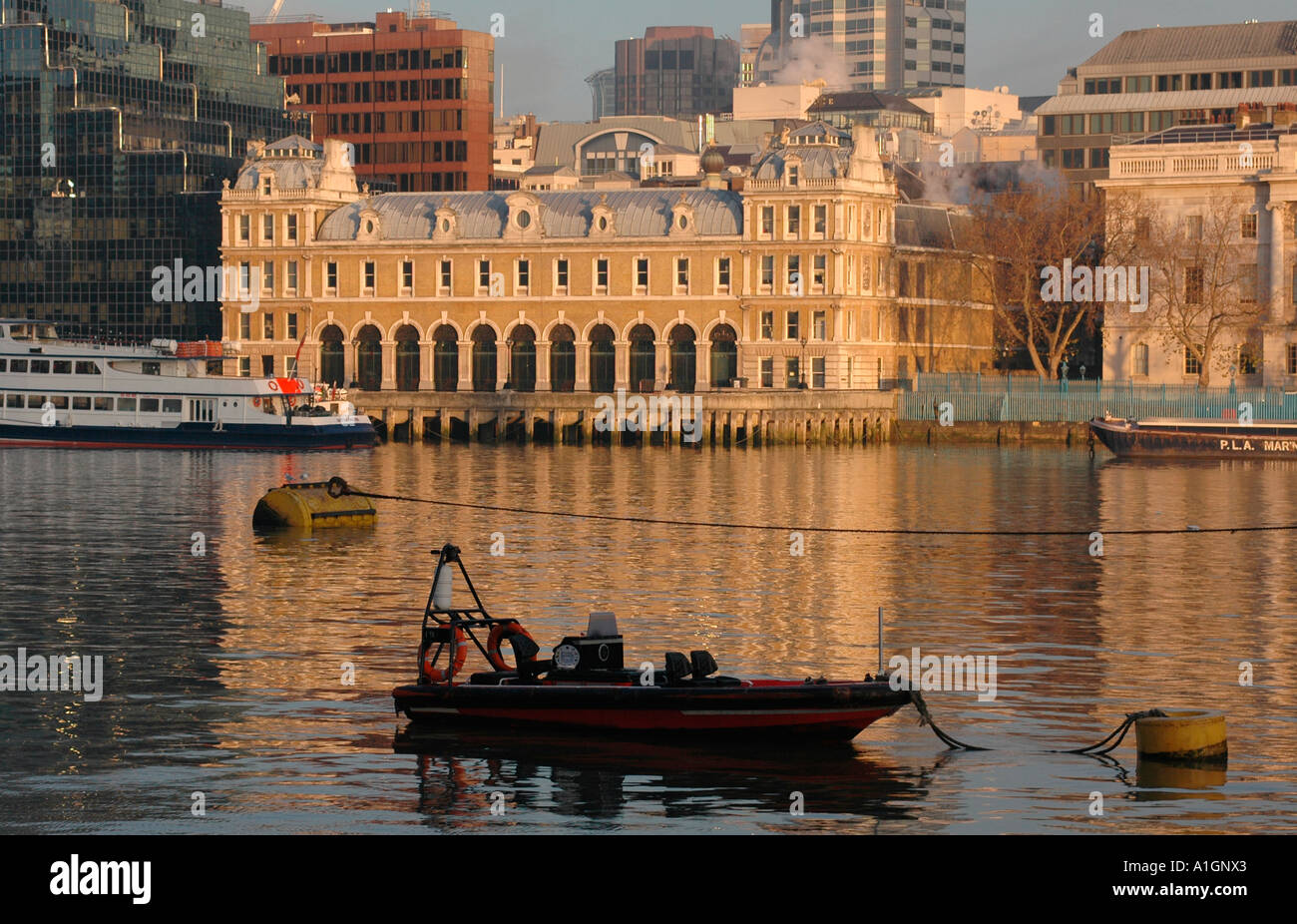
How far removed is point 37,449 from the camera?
11350 cm

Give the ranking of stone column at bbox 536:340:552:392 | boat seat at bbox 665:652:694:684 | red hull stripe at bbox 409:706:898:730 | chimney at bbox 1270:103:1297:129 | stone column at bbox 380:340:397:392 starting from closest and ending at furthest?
red hull stripe at bbox 409:706:898:730 < boat seat at bbox 665:652:694:684 < chimney at bbox 1270:103:1297:129 < stone column at bbox 536:340:552:392 < stone column at bbox 380:340:397:392

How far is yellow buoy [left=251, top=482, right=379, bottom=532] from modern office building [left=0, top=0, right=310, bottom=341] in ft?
303

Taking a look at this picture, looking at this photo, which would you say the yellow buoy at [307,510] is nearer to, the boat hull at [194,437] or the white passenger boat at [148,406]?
the boat hull at [194,437]

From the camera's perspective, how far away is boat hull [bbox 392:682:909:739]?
29.7m

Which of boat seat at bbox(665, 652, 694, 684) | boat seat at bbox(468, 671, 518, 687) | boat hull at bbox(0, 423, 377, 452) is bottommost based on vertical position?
boat seat at bbox(468, 671, 518, 687)

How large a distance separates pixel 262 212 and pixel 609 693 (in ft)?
381

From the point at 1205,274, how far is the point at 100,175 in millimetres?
78468

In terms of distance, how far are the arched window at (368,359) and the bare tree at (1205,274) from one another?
4827cm

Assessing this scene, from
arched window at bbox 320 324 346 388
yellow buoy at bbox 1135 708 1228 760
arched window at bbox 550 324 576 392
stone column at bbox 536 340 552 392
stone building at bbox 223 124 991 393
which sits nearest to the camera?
yellow buoy at bbox 1135 708 1228 760

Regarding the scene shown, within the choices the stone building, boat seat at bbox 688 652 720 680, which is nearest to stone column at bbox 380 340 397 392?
the stone building

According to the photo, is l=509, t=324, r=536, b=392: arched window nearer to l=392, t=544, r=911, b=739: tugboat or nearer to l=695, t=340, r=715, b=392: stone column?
l=695, t=340, r=715, b=392: stone column

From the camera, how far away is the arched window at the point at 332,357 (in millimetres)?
141000

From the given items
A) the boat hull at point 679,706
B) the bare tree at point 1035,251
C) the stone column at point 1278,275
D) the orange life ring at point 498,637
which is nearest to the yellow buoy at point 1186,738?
the boat hull at point 679,706
